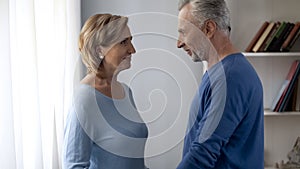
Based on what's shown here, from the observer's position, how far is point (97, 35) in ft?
4.62

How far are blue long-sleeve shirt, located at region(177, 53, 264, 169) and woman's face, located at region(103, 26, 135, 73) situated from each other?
29 cm

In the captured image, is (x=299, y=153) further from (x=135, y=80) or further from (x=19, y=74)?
(x=19, y=74)

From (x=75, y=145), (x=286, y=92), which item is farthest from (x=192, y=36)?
(x=286, y=92)

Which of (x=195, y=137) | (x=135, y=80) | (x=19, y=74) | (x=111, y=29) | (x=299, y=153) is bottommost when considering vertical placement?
(x=299, y=153)

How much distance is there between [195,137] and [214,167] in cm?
11

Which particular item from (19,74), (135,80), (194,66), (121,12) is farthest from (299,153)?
(19,74)

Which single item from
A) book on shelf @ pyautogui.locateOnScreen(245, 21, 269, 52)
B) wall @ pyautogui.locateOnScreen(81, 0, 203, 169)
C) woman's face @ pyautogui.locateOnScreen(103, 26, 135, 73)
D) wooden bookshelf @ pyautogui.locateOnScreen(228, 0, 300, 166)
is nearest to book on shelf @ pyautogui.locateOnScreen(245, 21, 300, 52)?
book on shelf @ pyautogui.locateOnScreen(245, 21, 269, 52)

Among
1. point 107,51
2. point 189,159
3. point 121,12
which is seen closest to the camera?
point 189,159

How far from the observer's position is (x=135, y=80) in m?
2.53

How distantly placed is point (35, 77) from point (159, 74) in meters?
1.15

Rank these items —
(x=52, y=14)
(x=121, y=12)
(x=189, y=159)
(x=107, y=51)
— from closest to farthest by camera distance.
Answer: (x=189, y=159), (x=107, y=51), (x=52, y=14), (x=121, y=12)

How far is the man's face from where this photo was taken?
1407 millimetres

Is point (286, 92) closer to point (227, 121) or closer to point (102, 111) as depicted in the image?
point (227, 121)

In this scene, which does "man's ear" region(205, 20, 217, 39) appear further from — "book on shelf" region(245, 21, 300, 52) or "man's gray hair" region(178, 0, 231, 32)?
"book on shelf" region(245, 21, 300, 52)
